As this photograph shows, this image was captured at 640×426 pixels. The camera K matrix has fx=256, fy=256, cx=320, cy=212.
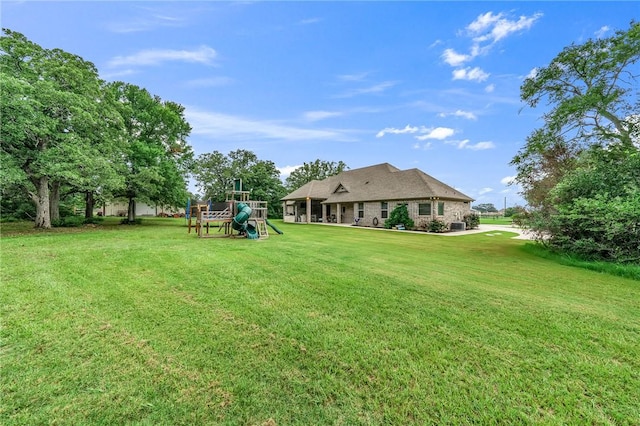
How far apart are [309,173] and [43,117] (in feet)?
114

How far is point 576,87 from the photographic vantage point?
9719 millimetres

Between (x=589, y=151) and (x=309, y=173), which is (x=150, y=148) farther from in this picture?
(x=309, y=173)

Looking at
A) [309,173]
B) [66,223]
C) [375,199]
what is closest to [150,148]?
[66,223]

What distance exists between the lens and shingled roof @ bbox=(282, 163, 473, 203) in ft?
65.0

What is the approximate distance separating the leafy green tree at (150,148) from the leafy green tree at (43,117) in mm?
3069

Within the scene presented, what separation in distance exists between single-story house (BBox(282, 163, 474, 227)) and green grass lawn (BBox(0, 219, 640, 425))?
14087 millimetres

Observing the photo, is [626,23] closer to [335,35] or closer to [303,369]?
[335,35]

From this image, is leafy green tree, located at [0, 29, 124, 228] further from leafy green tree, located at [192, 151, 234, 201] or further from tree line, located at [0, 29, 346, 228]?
leafy green tree, located at [192, 151, 234, 201]

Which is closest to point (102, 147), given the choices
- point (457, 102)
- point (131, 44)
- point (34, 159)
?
point (34, 159)

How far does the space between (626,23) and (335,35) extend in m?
10.8

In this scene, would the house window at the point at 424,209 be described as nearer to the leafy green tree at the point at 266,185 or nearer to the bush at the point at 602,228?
the bush at the point at 602,228

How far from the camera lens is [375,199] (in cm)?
2189

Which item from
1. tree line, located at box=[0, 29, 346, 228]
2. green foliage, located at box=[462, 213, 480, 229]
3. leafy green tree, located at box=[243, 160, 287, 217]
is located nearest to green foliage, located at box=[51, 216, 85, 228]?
tree line, located at box=[0, 29, 346, 228]

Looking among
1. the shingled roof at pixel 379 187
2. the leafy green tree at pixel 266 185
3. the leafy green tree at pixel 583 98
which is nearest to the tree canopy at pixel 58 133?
the shingled roof at pixel 379 187
